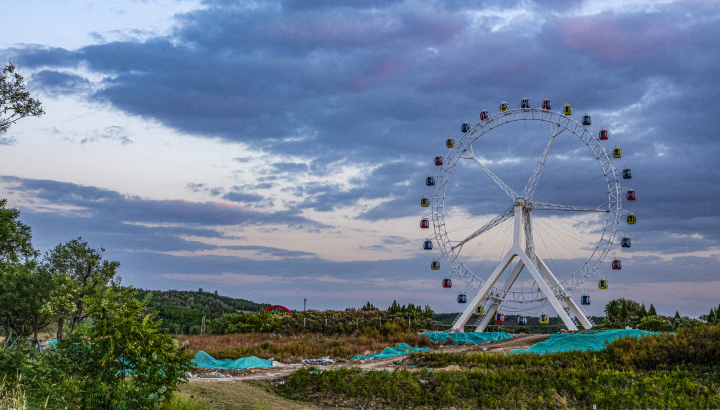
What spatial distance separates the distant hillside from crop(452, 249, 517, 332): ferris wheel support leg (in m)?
15.8

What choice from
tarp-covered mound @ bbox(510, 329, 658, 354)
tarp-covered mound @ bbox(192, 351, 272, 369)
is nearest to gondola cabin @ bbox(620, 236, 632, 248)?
tarp-covered mound @ bbox(510, 329, 658, 354)

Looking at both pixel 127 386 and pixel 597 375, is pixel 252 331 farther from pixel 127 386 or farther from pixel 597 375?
pixel 127 386

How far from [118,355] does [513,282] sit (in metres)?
31.9

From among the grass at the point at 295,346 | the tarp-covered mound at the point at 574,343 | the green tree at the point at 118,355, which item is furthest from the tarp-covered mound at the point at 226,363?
the green tree at the point at 118,355

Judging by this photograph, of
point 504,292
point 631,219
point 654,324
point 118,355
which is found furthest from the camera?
point 504,292

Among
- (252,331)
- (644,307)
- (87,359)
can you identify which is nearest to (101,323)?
(87,359)

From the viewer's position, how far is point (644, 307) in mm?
38281

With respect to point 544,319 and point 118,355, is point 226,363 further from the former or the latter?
point 544,319

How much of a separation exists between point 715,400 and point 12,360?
15332 millimetres

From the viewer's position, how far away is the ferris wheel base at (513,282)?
34562 mm

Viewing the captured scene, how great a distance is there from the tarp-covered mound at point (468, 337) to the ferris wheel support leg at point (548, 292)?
3.97m

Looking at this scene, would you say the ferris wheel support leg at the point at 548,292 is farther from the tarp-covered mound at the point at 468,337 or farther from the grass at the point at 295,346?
the grass at the point at 295,346

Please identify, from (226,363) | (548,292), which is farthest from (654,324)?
(226,363)

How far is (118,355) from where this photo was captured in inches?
329
